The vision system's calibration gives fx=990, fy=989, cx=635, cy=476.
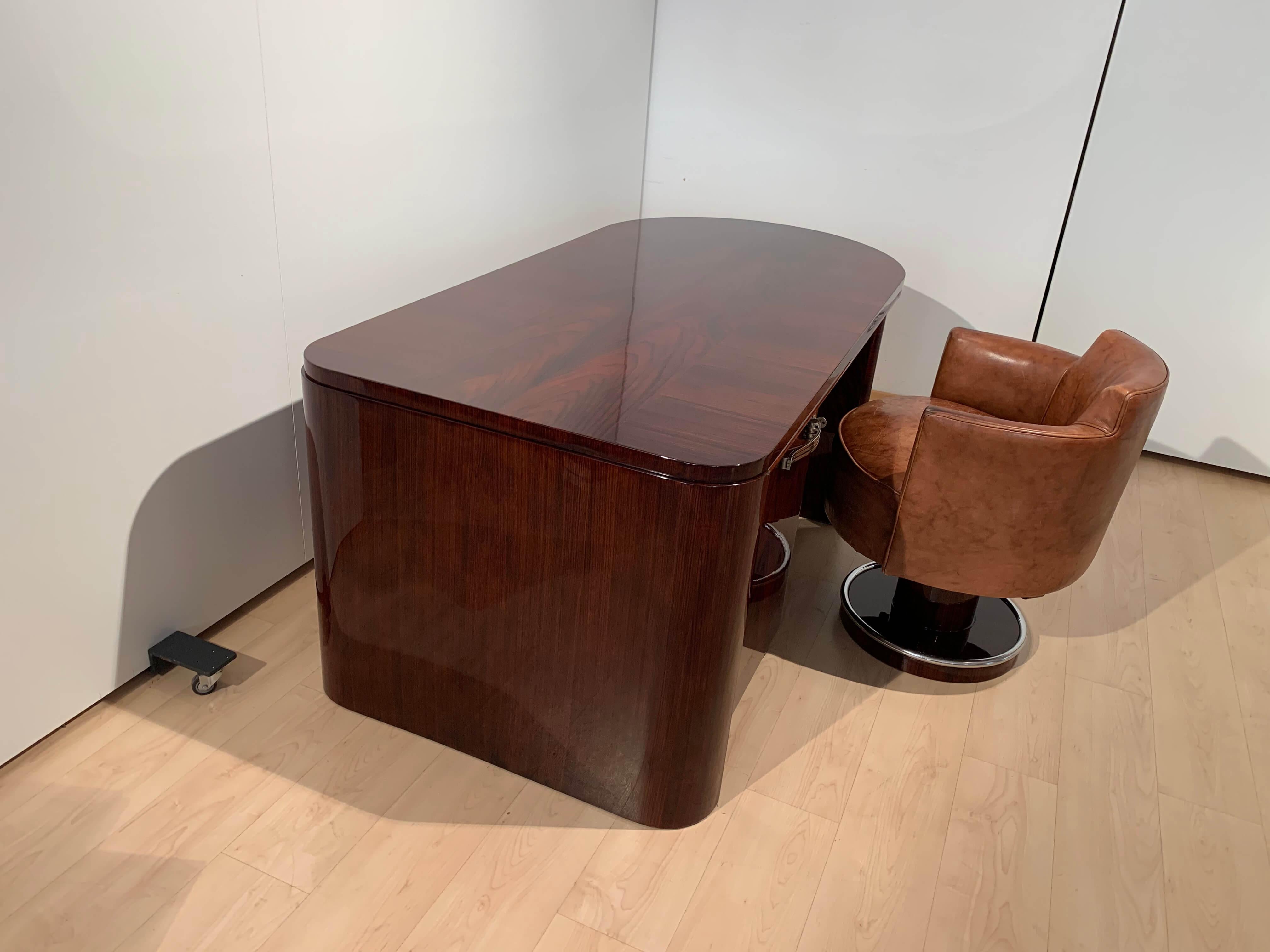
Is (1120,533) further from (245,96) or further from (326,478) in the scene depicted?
(245,96)

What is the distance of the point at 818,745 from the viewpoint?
1965mm

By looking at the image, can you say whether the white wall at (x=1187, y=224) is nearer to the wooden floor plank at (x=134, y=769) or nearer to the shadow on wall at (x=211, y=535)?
the shadow on wall at (x=211, y=535)

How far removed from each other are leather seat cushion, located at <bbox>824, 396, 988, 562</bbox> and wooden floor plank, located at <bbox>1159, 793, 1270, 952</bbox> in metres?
0.73

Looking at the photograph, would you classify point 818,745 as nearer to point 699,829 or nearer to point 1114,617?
point 699,829

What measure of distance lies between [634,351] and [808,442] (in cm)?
38

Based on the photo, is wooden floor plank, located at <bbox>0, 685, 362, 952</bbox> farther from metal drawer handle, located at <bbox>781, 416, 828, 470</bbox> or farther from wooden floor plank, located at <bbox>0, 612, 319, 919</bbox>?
metal drawer handle, located at <bbox>781, 416, 828, 470</bbox>

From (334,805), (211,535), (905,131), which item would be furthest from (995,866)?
(905,131)

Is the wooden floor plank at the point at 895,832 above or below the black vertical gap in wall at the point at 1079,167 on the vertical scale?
below

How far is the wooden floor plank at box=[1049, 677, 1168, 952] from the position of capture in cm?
161

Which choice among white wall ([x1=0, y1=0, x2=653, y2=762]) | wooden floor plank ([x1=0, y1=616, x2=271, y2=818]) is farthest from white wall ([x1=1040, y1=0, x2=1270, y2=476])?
wooden floor plank ([x1=0, y1=616, x2=271, y2=818])

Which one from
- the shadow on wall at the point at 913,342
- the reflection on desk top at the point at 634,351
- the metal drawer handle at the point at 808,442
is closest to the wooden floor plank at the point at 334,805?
the reflection on desk top at the point at 634,351

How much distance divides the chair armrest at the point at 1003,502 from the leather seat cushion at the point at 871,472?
0.05 m

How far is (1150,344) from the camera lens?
331 cm

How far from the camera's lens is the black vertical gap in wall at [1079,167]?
3.09m
